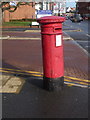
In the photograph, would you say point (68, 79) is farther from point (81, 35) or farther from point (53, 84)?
point (81, 35)

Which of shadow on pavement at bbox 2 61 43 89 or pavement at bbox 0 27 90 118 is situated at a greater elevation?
shadow on pavement at bbox 2 61 43 89

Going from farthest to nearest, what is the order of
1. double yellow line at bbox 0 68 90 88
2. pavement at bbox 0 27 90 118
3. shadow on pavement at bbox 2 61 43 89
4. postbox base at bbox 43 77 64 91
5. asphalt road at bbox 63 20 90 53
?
asphalt road at bbox 63 20 90 53 < shadow on pavement at bbox 2 61 43 89 < double yellow line at bbox 0 68 90 88 < postbox base at bbox 43 77 64 91 < pavement at bbox 0 27 90 118

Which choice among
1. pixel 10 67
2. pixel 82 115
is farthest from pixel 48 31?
pixel 10 67

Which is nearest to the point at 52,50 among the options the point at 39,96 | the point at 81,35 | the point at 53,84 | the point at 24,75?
the point at 53,84

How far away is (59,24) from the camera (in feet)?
15.9

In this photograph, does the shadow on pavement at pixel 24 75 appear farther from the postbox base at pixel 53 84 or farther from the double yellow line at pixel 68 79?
the postbox base at pixel 53 84

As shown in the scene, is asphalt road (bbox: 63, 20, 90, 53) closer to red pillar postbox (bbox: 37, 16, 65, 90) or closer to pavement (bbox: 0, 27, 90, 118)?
pavement (bbox: 0, 27, 90, 118)

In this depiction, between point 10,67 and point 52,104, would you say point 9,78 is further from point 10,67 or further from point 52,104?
point 52,104

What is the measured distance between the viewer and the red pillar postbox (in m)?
4.77

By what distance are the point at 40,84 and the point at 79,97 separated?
121 cm

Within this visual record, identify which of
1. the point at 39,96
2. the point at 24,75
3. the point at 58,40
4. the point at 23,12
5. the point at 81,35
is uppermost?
the point at 23,12

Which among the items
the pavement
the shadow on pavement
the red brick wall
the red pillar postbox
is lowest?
the pavement

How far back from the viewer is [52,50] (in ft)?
16.1

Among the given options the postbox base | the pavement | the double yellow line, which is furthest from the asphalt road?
the postbox base
